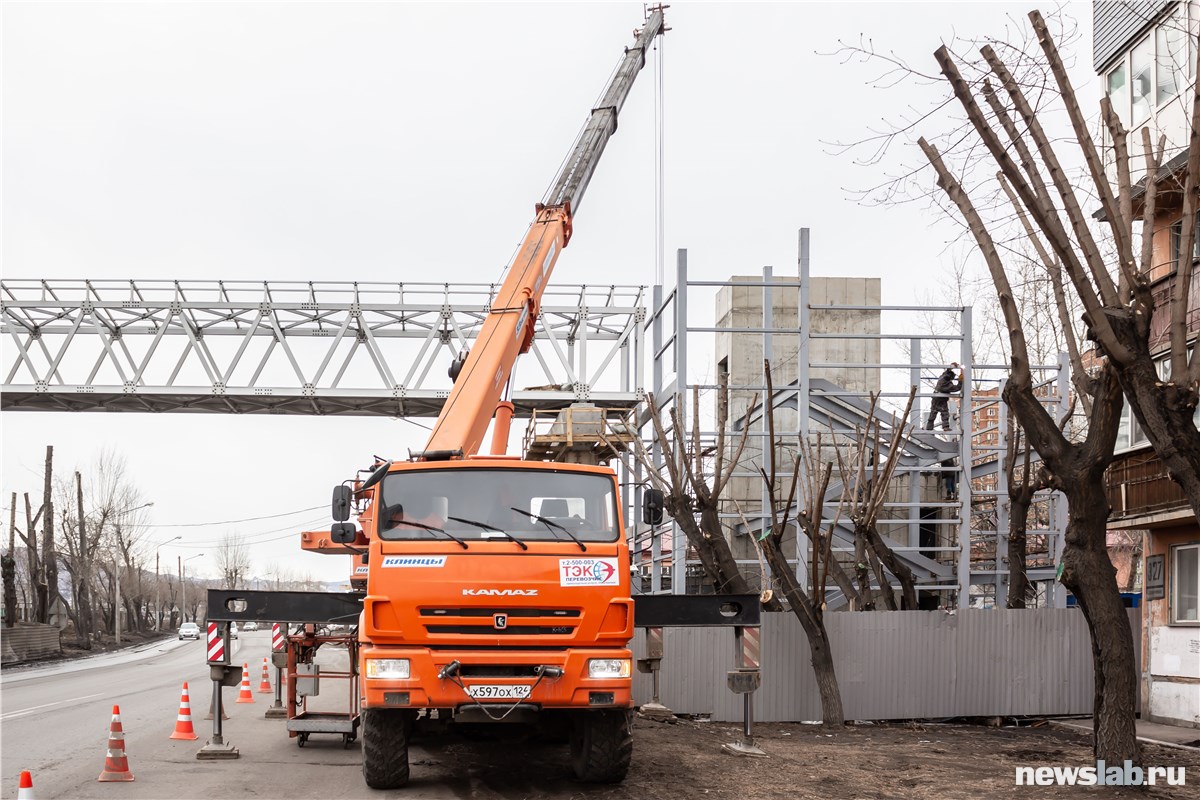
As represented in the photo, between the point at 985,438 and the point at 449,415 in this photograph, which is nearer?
the point at 449,415

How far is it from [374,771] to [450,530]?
2.26 m

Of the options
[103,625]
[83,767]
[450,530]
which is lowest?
[103,625]

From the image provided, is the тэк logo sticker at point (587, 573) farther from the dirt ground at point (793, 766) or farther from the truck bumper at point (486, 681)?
the dirt ground at point (793, 766)

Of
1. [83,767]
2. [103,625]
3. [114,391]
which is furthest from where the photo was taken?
[103,625]

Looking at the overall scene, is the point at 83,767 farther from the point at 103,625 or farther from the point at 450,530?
the point at 103,625

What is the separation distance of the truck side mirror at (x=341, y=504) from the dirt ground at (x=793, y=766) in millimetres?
2615

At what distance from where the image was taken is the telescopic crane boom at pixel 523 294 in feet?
50.3

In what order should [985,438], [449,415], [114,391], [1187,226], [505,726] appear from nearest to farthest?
1. [1187,226]
2. [505,726]
3. [449,415]
4. [114,391]
5. [985,438]

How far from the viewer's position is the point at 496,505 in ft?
36.3

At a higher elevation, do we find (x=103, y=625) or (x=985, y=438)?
(x=985, y=438)

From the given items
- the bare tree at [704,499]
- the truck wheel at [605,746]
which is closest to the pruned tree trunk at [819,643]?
the bare tree at [704,499]

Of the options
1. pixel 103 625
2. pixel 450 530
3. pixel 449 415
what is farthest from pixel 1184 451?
pixel 103 625

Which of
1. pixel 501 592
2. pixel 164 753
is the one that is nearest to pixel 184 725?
pixel 164 753

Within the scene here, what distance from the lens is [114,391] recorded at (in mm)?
32750
